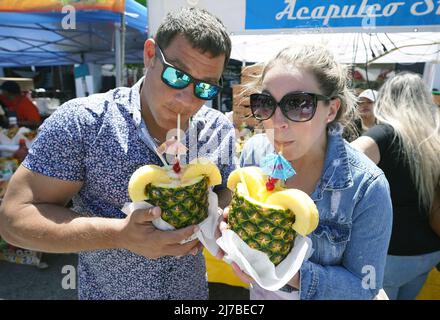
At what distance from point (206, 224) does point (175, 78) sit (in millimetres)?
628

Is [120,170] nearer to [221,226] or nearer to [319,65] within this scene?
[221,226]

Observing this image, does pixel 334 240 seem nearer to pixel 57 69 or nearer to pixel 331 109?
pixel 331 109

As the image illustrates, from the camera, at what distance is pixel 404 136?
7.43 feet

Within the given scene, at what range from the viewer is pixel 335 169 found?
56.3 inches

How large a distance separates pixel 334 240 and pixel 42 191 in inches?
48.5

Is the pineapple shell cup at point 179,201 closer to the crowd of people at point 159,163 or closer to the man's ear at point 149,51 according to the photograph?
the crowd of people at point 159,163

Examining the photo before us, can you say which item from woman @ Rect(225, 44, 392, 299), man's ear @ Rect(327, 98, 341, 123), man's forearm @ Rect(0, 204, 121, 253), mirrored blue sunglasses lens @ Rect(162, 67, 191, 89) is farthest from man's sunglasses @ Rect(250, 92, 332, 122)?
man's forearm @ Rect(0, 204, 121, 253)

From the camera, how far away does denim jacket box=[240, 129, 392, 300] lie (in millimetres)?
→ 1326

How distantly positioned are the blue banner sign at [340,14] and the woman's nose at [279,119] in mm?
2950

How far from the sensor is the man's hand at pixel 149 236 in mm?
1153

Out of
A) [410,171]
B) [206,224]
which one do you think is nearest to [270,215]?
[206,224]

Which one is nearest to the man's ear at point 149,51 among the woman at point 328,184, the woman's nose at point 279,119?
the woman at point 328,184

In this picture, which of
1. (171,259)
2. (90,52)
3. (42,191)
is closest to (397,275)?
(171,259)

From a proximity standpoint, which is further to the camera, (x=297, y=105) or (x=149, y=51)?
(x=149, y=51)
